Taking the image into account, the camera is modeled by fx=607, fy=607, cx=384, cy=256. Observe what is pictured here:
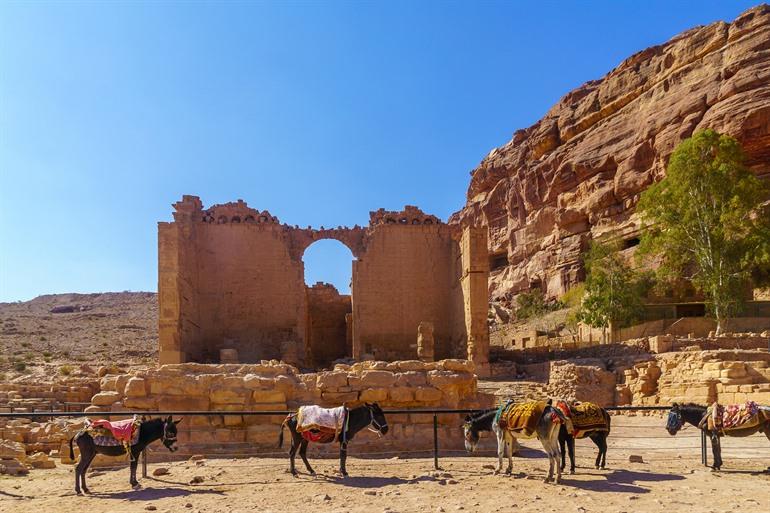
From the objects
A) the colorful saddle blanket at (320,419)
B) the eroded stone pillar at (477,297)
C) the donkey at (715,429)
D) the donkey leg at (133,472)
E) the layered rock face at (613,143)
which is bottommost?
the donkey leg at (133,472)

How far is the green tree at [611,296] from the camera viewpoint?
29672 millimetres

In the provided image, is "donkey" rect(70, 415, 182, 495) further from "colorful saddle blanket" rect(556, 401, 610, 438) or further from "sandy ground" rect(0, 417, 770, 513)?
"colorful saddle blanket" rect(556, 401, 610, 438)

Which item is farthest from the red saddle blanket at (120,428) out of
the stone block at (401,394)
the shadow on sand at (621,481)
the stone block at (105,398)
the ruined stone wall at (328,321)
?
the ruined stone wall at (328,321)

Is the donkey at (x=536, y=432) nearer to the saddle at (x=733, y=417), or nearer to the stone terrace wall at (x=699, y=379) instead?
the saddle at (x=733, y=417)

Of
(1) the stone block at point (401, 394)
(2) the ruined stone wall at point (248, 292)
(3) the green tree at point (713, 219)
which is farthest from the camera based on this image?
(3) the green tree at point (713, 219)

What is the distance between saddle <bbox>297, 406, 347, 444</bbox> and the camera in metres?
7.16

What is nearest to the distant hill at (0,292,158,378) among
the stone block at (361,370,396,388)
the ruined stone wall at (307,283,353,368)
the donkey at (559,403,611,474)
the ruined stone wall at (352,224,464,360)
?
the ruined stone wall at (307,283,353,368)

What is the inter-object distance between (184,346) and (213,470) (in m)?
14.4

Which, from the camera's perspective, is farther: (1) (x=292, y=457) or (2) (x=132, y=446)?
(1) (x=292, y=457)

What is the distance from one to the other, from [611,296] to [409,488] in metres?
25.7

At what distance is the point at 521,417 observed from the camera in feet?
22.8

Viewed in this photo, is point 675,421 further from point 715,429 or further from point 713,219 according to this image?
point 713,219

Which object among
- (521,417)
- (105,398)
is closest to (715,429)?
(521,417)

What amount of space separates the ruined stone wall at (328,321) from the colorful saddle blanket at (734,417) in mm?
22700
